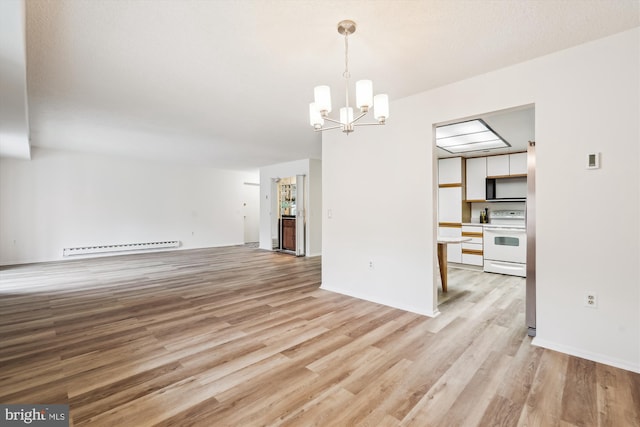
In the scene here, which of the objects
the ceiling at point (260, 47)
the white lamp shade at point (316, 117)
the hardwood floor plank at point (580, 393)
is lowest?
the hardwood floor plank at point (580, 393)

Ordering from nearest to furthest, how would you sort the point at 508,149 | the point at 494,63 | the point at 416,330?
the point at 494,63 < the point at 416,330 < the point at 508,149

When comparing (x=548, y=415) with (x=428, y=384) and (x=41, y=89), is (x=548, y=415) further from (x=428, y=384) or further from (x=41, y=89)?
(x=41, y=89)

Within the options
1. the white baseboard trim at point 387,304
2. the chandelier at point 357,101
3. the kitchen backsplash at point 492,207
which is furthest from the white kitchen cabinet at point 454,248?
the chandelier at point 357,101

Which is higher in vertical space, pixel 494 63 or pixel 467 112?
pixel 494 63

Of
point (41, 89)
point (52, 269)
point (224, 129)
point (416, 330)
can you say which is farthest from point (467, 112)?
point (52, 269)

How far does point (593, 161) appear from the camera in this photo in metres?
2.33

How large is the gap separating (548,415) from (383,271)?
213 cm

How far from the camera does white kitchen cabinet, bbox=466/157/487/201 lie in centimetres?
613

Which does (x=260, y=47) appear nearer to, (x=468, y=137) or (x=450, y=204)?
(x=468, y=137)

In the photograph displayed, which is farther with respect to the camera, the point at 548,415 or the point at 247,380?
the point at 247,380

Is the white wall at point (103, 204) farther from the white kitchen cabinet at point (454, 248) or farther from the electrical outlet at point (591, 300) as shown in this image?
the electrical outlet at point (591, 300)

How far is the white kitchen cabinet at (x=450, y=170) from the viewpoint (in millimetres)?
6248

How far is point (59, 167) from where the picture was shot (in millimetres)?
6879

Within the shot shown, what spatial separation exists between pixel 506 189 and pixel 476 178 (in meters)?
0.61
